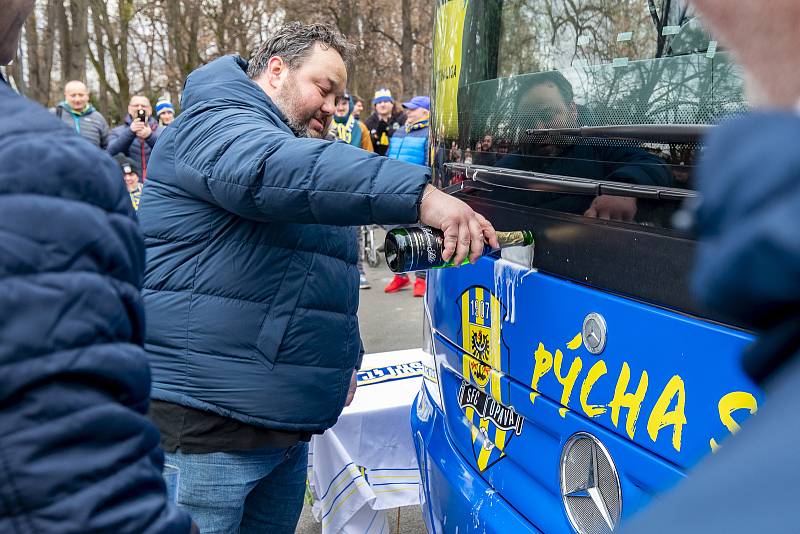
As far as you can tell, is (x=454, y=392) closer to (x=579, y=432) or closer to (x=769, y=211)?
(x=579, y=432)

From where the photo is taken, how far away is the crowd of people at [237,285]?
1.69 feet

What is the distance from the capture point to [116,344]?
3.17 ft

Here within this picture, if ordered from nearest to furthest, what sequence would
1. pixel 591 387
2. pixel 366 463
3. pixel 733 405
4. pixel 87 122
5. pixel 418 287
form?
pixel 733 405 → pixel 591 387 → pixel 366 463 → pixel 418 287 → pixel 87 122

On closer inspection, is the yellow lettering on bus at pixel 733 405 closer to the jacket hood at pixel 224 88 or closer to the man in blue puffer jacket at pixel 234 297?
the man in blue puffer jacket at pixel 234 297

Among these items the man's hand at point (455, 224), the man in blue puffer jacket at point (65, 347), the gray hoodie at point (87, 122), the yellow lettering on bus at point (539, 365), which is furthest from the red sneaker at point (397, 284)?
the man in blue puffer jacket at point (65, 347)

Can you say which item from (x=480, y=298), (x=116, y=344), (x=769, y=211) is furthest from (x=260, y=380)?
(x=769, y=211)

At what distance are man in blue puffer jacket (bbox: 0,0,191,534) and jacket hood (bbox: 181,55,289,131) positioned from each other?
0.94 meters

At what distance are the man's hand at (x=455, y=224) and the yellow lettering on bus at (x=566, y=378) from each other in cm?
30

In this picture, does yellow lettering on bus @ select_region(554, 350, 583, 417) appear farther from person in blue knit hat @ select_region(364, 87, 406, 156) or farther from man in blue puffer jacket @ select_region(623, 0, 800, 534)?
person in blue knit hat @ select_region(364, 87, 406, 156)

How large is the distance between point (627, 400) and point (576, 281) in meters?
0.31

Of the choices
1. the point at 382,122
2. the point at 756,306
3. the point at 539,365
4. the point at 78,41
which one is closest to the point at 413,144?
the point at 382,122

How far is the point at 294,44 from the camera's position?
2133 millimetres

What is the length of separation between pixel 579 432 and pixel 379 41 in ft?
80.6

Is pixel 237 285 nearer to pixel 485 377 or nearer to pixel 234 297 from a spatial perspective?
pixel 234 297
